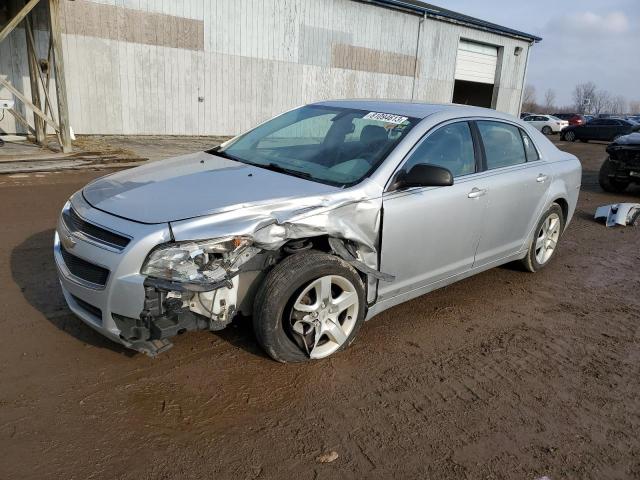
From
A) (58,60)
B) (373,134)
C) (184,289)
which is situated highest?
(58,60)

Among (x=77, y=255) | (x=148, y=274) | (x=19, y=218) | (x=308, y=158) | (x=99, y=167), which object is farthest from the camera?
(x=99, y=167)

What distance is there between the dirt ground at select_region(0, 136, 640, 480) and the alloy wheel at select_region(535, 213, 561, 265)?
96 cm

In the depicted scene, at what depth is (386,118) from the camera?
3.97 m

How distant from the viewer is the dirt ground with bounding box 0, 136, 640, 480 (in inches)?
97.7

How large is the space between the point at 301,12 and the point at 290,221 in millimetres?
16568

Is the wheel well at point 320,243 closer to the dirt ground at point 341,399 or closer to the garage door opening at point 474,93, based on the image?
the dirt ground at point 341,399

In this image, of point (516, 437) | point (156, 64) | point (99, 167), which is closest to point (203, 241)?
point (516, 437)

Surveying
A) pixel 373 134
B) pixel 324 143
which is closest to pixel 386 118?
pixel 373 134

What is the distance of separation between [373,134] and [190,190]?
1.46m

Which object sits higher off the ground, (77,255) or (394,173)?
→ (394,173)

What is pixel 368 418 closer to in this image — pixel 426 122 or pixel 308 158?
pixel 308 158

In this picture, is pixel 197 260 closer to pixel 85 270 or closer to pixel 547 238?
pixel 85 270

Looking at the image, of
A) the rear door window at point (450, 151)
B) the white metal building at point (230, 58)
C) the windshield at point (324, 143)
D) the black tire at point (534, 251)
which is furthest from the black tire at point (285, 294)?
the white metal building at point (230, 58)

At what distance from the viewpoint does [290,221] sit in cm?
304
